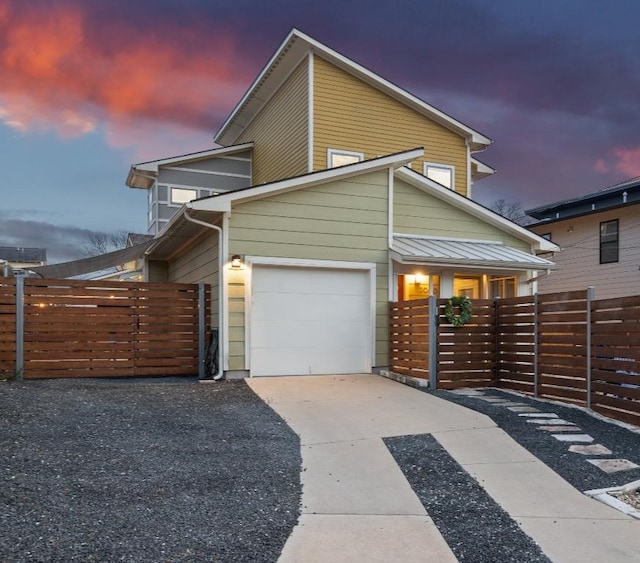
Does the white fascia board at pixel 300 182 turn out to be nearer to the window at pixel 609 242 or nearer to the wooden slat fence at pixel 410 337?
the wooden slat fence at pixel 410 337

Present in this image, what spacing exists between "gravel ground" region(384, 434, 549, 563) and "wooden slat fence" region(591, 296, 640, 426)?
2.62 meters

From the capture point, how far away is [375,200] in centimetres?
1003

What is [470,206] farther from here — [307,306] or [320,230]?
[307,306]

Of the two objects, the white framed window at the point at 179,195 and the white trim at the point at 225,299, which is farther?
the white framed window at the point at 179,195

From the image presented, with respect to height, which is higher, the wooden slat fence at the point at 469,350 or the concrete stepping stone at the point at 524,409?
the wooden slat fence at the point at 469,350

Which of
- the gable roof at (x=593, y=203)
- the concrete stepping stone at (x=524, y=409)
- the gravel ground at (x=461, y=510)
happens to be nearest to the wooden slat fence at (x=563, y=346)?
the concrete stepping stone at (x=524, y=409)

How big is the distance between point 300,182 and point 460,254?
347 centimetres

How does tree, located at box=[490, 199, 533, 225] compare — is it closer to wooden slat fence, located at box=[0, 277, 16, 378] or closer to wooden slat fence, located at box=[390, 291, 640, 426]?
wooden slat fence, located at box=[390, 291, 640, 426]

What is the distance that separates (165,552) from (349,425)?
3.38m

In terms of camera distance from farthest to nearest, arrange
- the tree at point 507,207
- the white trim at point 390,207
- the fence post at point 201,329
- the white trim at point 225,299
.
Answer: the tree at point 507,207 < the white trim at point 390,207 < the fence post at point 201,329 < the white trim at point 225,299

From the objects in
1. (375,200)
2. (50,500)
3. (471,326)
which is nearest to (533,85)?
(375,200)

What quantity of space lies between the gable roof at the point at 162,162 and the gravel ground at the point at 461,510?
13.0 metres

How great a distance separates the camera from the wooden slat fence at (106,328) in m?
8.61

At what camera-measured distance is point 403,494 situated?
12.7 feet
